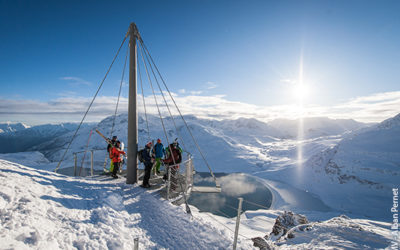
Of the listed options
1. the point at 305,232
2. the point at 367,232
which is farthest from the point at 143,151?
the point at 367,232

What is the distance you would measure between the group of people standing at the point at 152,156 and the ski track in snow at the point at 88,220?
119 centimetres

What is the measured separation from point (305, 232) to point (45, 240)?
10815 mm

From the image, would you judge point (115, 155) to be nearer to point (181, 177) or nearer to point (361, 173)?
point (181, 177)

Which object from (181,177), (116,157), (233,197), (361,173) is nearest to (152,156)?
(181,177)

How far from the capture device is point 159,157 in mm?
8602

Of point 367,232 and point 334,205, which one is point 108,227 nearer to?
point 367,232

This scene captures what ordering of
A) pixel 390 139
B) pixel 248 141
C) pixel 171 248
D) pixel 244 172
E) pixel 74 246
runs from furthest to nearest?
1. pixel 248 141
2. pixel 244 172
3. pixel 390 139
4. pixel 171 248
5. pixel 74 246

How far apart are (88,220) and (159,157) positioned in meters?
4.48

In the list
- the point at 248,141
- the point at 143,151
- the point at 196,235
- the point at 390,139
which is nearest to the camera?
the point at 196,235

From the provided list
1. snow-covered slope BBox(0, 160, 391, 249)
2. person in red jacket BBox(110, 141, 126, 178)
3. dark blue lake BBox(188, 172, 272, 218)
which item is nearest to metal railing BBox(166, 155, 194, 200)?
snow-covered slope BBox(0, 160, 391, 249)

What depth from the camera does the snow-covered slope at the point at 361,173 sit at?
185ft

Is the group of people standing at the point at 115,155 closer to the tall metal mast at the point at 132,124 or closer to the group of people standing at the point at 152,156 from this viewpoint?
the group of people standing at the point at 152,156

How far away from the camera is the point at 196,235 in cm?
537

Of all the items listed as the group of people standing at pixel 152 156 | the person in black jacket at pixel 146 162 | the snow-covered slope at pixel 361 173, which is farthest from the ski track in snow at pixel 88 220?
the snow-covered slope at pixel 361 173
